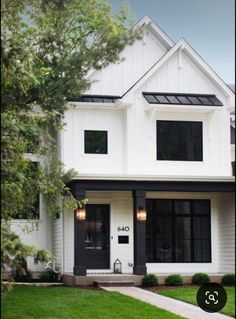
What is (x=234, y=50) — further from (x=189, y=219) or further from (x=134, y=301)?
(x=189, y=219)

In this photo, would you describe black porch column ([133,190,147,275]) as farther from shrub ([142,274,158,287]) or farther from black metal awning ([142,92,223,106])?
black metal awning ([142,92,223,106])

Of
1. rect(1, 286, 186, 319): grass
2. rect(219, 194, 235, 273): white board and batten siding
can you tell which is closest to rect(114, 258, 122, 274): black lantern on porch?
rect(219, 194, 235, 273): white board and batten siding

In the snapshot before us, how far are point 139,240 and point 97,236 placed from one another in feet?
6.71

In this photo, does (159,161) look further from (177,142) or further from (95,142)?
(95,142)

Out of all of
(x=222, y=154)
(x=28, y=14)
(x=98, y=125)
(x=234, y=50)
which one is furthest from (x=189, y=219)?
(x=234, y=50)

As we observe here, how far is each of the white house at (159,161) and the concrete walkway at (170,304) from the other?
3226mm

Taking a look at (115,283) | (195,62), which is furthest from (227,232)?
(195,62)

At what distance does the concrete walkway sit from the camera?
1125 centimetres

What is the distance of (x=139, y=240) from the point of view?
1770 centimetres

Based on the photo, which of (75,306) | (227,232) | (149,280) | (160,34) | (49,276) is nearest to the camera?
(75,306)

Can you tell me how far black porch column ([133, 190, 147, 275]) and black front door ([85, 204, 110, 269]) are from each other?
1.62 metres

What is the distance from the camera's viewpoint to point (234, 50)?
12.4 ft

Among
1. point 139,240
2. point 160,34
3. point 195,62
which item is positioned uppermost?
point 160,34

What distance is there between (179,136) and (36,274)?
259 inches
